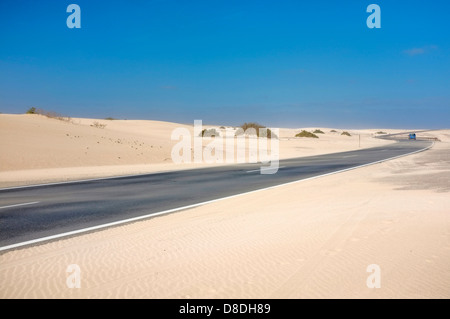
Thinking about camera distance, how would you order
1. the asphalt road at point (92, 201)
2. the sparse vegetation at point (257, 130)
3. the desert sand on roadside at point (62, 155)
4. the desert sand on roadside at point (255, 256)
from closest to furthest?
the desert sand on roadside at point (255, 256) < the asphalt road at point (92, 201) < the desert sand on roadside at point (62, 155) < the sparse vegetation at point (257, 130)

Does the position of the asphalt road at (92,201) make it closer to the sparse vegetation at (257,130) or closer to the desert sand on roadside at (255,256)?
the desert sand on roadside at (255,256)

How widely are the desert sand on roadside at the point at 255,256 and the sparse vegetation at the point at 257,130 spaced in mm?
57732

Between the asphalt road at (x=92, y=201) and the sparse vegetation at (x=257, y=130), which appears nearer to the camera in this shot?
the asphalt road at (x=92, y=201)

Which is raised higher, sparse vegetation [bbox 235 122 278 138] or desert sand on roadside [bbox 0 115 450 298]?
sparse vegetation [bbox 235 122 278 138]

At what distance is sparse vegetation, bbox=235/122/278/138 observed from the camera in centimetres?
6612

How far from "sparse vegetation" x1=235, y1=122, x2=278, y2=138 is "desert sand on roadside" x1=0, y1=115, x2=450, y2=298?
2273 inches

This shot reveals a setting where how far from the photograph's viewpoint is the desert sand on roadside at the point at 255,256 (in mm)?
3920

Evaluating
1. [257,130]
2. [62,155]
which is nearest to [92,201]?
[62,155]

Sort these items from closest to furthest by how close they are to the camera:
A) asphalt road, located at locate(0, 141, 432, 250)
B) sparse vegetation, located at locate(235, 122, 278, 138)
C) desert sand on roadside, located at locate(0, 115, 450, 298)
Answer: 1. desert sand on roadside, located at locate(0, 115, 450, 298)
2. asphalt road, located at locate(0, 141, 432, 250)
3. sparse vegetation, located at locate(235, 122, 278, 138)

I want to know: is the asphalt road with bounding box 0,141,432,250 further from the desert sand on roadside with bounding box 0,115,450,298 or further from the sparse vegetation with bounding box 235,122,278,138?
the sparse vegetation with bounding box 235,122,278,138

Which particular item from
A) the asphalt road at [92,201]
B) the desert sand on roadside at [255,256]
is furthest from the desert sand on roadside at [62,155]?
the desert sand on roadside at [255,256]

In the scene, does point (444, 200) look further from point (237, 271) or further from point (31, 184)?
point (31, 184)

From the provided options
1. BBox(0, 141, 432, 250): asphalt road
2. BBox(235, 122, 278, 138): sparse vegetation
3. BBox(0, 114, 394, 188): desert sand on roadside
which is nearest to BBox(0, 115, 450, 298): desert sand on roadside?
BBox(0, 141, 432, 250): asphalt road

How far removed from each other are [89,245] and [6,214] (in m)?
4.12
